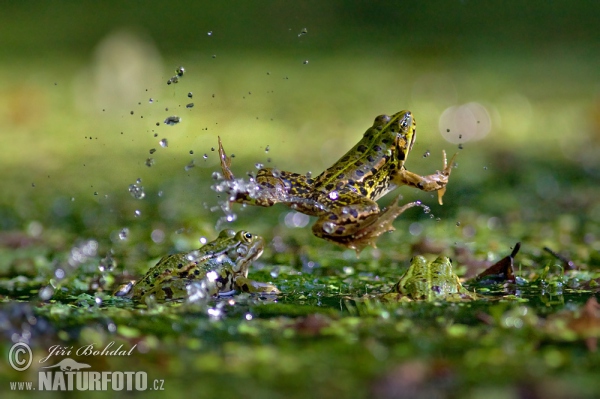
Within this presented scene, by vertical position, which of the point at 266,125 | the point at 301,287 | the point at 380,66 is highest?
the point at 380,66

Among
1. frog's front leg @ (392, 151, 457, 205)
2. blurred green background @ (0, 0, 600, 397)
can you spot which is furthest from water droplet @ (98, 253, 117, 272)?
frog's front leg @ (392, 151, 457, 205)

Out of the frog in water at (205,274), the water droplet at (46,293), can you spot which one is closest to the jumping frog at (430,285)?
the frog in water at (205,274)

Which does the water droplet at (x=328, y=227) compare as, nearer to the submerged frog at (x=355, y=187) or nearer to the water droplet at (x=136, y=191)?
the submerged frog at (x=355, y=187)

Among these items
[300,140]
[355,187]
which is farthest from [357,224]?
[300,140]

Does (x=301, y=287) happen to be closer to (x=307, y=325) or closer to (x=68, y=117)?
(x=307, y=325)

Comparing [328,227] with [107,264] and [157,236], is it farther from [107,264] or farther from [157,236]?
[157,236]

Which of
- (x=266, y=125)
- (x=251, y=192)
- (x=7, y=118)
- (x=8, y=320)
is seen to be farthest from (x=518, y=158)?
(x=7, y=118)
